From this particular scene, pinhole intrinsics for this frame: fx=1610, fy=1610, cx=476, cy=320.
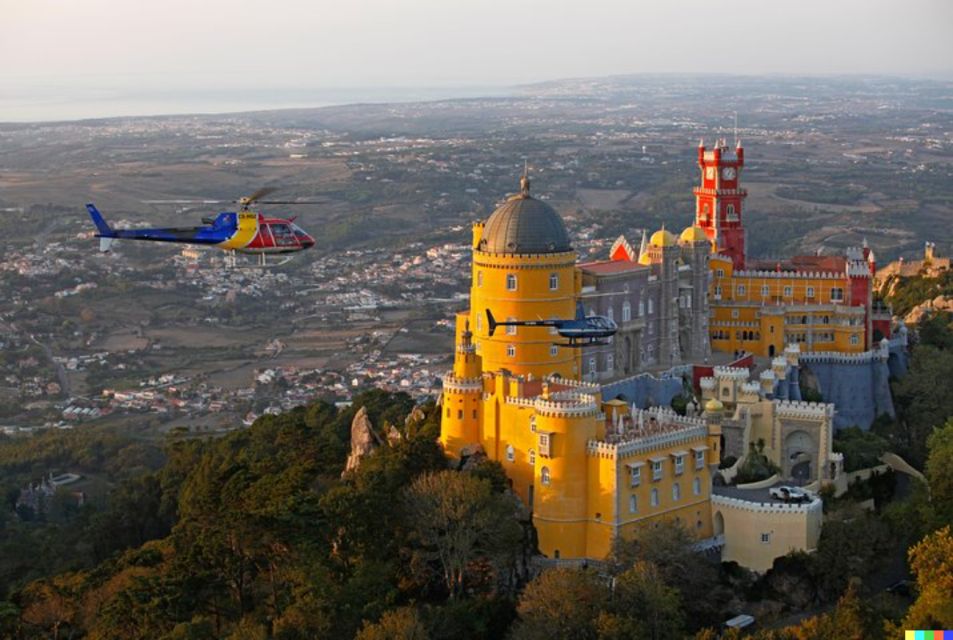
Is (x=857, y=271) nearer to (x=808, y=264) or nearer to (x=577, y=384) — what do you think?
(x=808, y=264)

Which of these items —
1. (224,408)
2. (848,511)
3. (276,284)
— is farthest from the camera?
(276,284)

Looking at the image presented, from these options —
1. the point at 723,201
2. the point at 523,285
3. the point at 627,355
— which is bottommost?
the point at 627,355

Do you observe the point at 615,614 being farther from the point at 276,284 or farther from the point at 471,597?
the point at 276,284

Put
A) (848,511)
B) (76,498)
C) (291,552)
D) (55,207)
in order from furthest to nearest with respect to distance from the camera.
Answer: (55,207) → (76,498) → (848,511) → (291,552)

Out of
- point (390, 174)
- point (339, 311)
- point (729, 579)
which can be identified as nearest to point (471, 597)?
point (729, 579)

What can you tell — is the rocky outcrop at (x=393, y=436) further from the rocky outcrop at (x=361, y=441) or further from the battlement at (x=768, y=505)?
the battlement at (x=768, y=505)

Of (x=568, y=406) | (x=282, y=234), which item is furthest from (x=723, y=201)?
(x=282, y=234)

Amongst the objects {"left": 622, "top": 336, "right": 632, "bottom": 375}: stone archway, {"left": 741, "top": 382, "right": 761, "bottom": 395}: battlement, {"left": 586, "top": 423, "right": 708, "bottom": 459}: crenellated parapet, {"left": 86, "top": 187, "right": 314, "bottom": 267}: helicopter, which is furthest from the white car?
{"left": 86, "top": 187, "right": 314, "bottom": 267}: helicopter

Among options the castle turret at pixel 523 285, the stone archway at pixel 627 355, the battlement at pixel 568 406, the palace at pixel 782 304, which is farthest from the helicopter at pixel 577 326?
the palace at pixel 782 304
